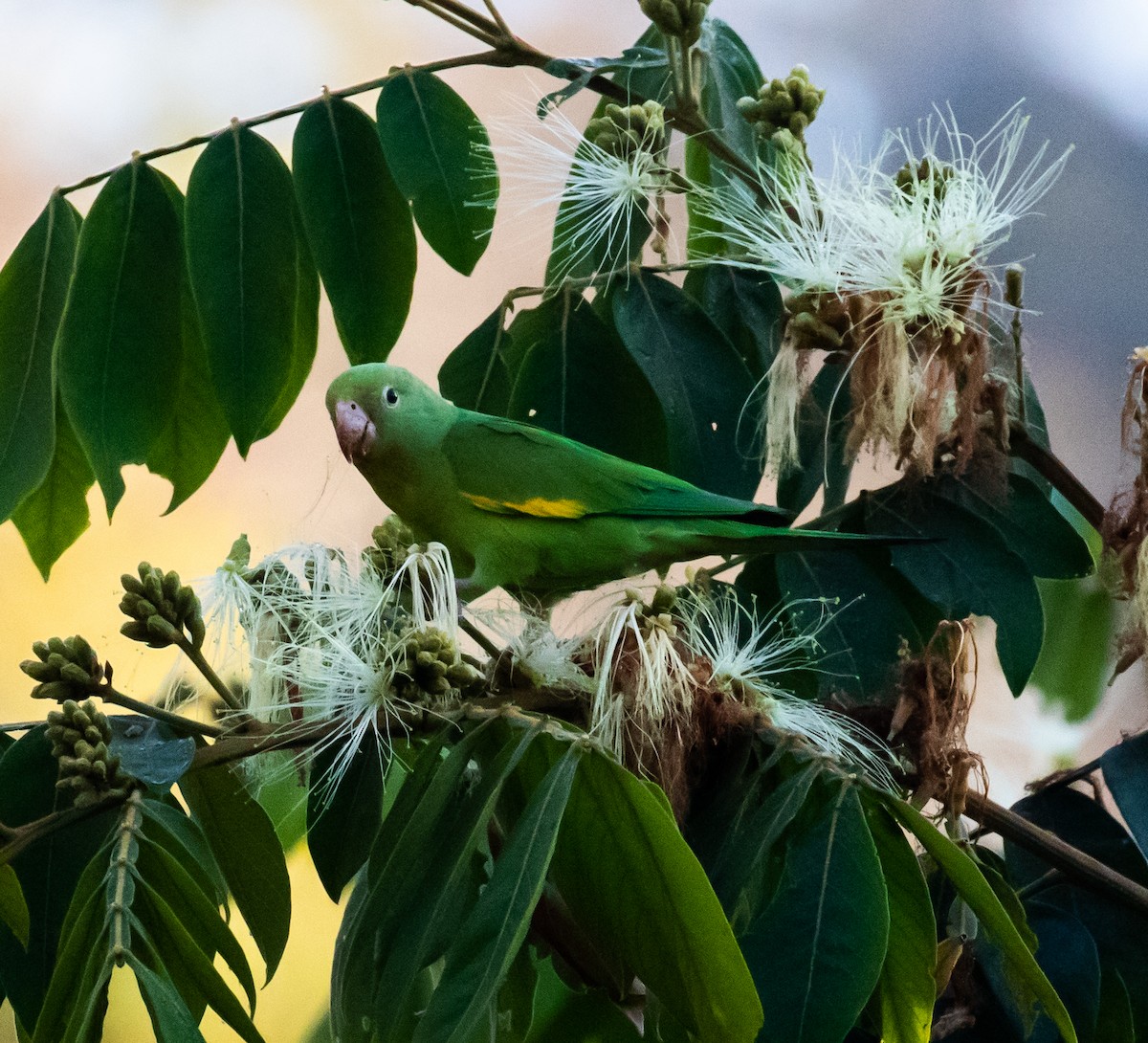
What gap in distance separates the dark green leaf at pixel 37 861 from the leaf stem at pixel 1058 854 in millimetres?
527

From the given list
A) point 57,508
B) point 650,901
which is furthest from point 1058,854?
point 57,508

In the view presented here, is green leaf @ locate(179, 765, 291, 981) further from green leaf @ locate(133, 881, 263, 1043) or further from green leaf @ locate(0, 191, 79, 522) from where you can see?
green leaf @ locate(0, 191, 79, 522)

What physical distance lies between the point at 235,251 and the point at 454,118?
0.20m

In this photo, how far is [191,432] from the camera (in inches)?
42.1

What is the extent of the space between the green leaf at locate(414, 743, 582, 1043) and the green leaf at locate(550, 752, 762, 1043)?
28 millimetres

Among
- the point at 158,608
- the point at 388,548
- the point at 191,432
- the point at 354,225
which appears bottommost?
the point at 158,608

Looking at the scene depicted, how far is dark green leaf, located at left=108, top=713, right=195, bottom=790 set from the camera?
0.68m

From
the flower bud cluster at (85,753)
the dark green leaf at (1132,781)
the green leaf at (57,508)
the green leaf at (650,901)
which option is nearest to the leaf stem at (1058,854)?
the dark green leaf at (1132,781)

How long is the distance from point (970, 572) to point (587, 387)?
324 millimetres

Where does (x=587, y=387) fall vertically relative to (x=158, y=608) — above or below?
above

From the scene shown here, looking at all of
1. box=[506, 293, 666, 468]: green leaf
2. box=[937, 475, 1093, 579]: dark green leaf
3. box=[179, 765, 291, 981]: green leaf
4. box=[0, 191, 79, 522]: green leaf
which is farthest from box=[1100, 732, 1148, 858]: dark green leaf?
box=[0, 191, 79, 522]: green leaf

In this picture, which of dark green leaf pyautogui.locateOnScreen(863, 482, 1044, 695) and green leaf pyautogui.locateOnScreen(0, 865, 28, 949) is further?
dark green leaf pyautogui.locateOnScreen(863, 482, 1044, 695)

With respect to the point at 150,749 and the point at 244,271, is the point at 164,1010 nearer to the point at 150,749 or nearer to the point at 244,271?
the point at 150,749

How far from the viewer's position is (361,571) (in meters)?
0.90
